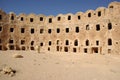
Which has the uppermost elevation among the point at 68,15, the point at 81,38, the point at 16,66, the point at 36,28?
the point at 68,15

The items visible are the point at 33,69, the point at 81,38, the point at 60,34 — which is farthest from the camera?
the point at 60,34

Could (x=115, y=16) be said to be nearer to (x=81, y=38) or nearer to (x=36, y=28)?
(x=81, y=38)

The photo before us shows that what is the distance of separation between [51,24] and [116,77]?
102ft

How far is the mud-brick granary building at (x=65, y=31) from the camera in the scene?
120 ft

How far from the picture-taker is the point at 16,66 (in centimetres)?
1564

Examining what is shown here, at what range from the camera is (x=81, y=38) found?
40.2 metres

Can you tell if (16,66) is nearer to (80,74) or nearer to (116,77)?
(80,74)

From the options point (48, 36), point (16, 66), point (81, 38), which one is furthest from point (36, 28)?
point (16, 66)

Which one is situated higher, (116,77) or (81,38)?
(81,38)

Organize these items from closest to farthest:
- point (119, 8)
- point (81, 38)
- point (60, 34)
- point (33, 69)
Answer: point (33, 69), point (119, 8), point (81, 38), point (60, 34)

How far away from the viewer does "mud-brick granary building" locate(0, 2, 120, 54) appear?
3659cm

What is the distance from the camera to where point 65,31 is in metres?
42.5

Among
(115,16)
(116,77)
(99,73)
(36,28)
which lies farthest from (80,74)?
(36,28)

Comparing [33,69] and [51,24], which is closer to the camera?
[33,69]
